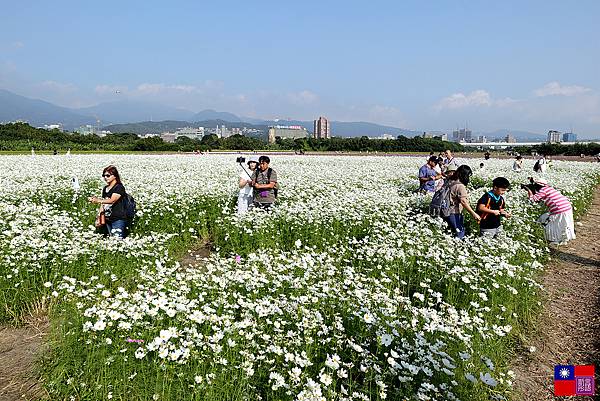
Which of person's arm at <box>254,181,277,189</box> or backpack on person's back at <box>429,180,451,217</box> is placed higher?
person's arm at <box>254,181,277,189</box>

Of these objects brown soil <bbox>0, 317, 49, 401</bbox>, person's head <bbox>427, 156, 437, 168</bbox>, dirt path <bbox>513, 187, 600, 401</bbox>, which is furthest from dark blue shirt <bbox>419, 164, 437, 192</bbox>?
brown soil <bbox>0, 317, 49, 401</bbox>

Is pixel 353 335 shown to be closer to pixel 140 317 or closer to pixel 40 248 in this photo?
pixel 140 317

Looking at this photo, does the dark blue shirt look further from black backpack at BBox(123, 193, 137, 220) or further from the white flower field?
black backpack at BBox(123, 193, 137, 220)

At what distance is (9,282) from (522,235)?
A: 878 cm

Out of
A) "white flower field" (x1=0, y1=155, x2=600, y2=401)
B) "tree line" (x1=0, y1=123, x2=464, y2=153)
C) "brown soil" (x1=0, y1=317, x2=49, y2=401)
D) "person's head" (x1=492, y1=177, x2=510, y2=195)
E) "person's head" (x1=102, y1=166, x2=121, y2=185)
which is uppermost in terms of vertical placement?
"tree line" (x1=0, y1=123, x2=464, y2=153)

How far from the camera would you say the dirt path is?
4230mm

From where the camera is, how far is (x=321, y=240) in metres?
8.08

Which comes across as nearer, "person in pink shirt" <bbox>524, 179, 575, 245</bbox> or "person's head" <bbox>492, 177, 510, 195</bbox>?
"person's head" <bbox>492, 177, 510, 195</bbox>

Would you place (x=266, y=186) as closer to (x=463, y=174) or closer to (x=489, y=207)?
(x=463, y=174)

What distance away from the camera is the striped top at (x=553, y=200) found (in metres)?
9.20

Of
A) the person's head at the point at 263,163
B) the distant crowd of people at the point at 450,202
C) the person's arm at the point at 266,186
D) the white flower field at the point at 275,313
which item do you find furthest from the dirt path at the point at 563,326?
the person's head at the point at 263,163

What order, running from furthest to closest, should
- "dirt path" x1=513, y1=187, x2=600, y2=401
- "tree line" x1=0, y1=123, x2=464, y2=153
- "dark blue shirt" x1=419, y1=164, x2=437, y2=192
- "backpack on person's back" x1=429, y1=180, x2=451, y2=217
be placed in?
"tree line" x1=0, y1=123, x2=464, y2=153, "dark blue shirt" x1=419, y1=164, x2=437, y2=192, "backpack on person's back" x1=429, y1=180, x2=451, y2=217, "dirt path" x1=513, y1=187, x2=600, y2=401

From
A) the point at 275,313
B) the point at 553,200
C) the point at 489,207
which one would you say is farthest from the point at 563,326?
the point at 553,200

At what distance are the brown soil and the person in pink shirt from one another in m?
9.72
